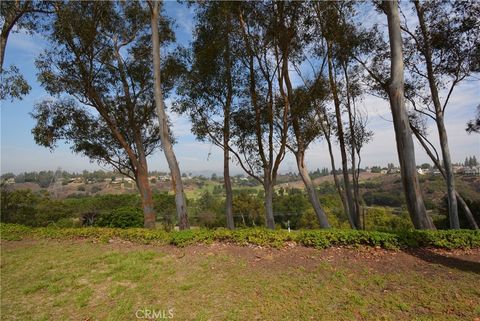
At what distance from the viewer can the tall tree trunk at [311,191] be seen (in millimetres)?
10438

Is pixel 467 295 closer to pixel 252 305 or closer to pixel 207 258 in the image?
pixel 252 305

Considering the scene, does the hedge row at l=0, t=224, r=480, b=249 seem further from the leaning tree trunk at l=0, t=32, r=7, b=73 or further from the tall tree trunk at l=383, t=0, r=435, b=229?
the leaning tree trunk at l=0, t=32, r=7, b=73

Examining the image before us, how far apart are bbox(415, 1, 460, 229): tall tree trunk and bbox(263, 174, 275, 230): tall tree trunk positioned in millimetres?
6118

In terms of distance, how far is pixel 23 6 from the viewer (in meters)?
9.63

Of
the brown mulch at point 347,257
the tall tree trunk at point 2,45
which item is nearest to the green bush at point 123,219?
the tall tree trunk at point 2,45

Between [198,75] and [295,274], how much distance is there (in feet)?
28.3

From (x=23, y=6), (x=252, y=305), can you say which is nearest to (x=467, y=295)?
(x=252, y=305)

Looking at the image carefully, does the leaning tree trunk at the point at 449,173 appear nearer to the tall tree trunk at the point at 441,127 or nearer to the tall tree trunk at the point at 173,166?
the tall tree trunk at the point at 441,127

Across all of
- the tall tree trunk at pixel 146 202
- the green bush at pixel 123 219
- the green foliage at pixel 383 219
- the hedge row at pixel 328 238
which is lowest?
the green foliage at pixel 383 219

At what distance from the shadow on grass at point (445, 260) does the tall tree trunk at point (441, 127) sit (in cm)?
570

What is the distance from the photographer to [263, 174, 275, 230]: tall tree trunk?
11.1m

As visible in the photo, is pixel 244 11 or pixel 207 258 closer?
pixel 207 258

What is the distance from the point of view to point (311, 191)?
34.9 ft

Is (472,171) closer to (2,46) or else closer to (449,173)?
(449,173)
